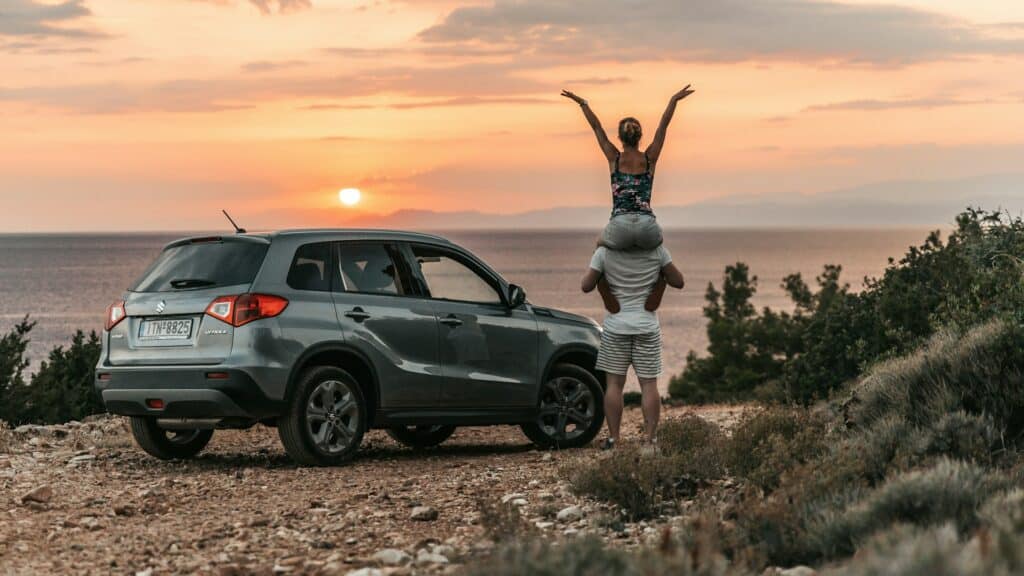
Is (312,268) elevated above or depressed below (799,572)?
above

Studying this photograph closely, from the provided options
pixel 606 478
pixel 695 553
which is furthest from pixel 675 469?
pixel 695 553

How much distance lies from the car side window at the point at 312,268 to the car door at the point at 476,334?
2.74ft

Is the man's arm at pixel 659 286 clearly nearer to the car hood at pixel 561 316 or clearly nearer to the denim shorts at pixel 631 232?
the denim shorts at pixel 631 232

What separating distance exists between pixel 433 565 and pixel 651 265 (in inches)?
170

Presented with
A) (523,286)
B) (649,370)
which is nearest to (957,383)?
(649,370)

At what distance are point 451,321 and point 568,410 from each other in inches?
61.7

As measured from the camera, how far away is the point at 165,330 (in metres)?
10.2

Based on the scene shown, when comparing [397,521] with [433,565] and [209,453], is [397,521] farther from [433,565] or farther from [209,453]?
[209,453]

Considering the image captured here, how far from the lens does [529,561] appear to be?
4.91m

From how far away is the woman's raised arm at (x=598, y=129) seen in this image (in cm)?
1023

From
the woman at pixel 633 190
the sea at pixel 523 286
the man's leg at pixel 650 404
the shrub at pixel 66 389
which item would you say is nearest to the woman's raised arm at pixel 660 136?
the woman at pixel 633 190

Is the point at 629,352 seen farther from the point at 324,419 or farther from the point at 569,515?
the point at 569,515

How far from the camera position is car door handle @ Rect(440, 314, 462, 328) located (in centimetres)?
1113

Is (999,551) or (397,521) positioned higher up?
(999,551)
